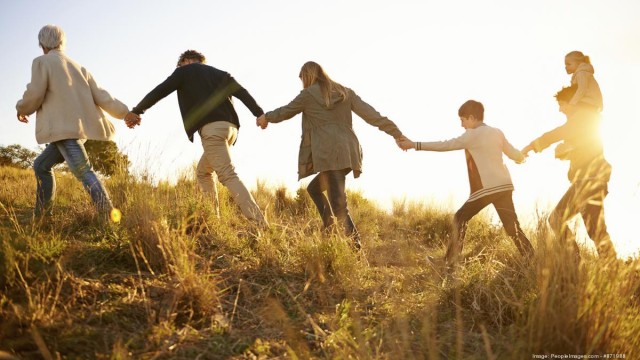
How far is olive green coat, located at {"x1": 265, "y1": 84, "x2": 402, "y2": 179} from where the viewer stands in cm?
495

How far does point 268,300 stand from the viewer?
3.41 m

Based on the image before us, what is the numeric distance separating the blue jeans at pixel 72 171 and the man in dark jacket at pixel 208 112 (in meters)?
0.70

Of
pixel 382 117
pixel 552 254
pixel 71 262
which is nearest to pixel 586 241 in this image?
pixel 552 254

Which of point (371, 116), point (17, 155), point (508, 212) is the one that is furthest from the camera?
point (17, 155)

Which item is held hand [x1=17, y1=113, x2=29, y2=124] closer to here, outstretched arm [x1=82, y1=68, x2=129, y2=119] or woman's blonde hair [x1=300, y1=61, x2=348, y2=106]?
outstretched arm [x1=82, y1=68, x2=129, y2=119]

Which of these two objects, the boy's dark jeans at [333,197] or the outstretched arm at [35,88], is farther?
Result: the boy's dark jeans at [333,197]

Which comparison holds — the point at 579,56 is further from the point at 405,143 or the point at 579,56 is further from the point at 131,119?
the point at 131,119

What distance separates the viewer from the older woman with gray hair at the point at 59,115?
15.4 ft

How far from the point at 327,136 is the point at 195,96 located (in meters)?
1.62

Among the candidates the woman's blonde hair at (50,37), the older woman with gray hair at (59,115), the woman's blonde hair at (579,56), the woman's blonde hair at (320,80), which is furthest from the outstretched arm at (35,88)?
the woman's blonde hair at (579,56)

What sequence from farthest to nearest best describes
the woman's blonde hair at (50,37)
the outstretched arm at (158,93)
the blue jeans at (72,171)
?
1. the outstretched arm at (158,93)
2. the woman's blonde hair at (50,37)
3. the blue jeans at (72,171)

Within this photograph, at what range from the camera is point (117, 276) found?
10.8 feet

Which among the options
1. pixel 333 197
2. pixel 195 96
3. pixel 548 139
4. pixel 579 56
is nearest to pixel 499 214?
pixel 548 139

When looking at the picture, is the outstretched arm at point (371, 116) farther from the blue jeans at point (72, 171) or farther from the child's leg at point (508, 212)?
the blue jeans at point (72, 171)
